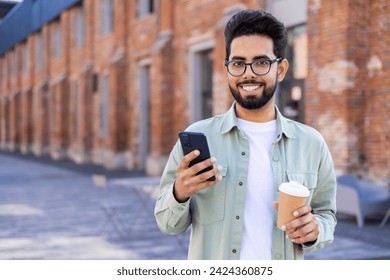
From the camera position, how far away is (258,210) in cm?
204

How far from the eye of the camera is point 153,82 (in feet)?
57.5

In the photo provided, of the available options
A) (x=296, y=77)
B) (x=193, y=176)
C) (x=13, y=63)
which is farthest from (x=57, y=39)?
(x=193, y=176)

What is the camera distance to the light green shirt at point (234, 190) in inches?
80.4

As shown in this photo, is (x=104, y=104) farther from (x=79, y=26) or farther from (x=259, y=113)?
(x=259, y=113)

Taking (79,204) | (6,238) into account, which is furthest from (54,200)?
(6,238)

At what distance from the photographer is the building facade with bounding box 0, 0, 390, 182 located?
962cm

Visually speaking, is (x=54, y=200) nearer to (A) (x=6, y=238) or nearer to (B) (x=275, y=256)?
(A) (x=6, y=238)

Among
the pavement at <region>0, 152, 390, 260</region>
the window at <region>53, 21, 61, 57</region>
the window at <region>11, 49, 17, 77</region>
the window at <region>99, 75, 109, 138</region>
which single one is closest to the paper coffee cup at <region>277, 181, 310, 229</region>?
the pavement at <region>0, 152, 390, 260</region>

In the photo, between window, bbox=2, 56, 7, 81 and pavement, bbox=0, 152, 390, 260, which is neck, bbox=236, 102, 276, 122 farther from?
window, bbox=2, 56, 7, 81

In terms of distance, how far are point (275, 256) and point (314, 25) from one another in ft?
29.4

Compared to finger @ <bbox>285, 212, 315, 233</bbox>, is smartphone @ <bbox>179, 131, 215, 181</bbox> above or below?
above

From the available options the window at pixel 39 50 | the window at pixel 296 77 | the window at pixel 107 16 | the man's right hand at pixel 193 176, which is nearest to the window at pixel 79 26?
the window at pixel 107 16

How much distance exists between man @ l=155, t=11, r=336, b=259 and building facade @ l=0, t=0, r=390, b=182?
25.4 feet
